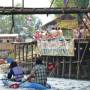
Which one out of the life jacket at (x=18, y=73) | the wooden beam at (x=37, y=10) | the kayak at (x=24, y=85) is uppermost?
the wooden beam at (x=37, y=10)

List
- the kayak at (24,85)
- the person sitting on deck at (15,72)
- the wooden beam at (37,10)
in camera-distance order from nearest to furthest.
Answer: the wooden beam at (37,10), the kayak at (24,85), the person sitting on deck at (15,72)

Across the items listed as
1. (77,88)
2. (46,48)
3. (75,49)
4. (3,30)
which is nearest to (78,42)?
(75,49)

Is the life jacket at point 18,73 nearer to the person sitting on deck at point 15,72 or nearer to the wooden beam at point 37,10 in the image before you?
the person sitting on deck at point 15,72

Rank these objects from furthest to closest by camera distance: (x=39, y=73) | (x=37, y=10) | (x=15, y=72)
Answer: (x=15, y=72), (x=39, y=73), (x=37, y=10)

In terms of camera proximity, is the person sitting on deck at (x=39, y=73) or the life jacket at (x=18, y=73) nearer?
the person sitting on deck at (x=39, y=73)

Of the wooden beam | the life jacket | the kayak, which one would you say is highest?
the wooden beam

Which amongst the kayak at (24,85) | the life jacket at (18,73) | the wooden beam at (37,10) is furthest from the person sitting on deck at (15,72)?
the wooden beam at (37,10)

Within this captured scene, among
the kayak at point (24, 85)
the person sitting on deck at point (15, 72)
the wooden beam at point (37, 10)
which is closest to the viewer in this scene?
the wooden beam at point (37, 10)

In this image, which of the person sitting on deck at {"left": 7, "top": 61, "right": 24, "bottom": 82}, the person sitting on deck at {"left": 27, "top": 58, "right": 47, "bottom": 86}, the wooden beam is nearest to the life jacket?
the person sitting on deck at {"left": 7, "top": 61, "right": 24, "bottom": 82}

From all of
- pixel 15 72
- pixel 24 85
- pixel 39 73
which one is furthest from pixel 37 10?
pixel 15 72

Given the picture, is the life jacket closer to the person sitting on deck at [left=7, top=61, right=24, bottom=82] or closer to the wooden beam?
the person sitting on deck at [left=7, top=61, right=24, bottom=82]

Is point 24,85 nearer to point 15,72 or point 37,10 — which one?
point 15,72

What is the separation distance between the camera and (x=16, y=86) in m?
17.9

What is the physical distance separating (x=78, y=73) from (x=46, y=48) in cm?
257
